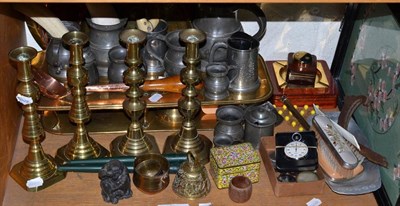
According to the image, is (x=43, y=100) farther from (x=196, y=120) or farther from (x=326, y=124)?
(x=326, y=124)

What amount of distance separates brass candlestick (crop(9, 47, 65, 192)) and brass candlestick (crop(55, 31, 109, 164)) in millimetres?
61

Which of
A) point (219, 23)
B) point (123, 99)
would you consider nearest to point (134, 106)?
point (123, 99)

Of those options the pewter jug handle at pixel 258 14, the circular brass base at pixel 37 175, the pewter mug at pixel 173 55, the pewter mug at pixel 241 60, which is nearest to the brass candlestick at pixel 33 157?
the circular brass base at pixel 37 175

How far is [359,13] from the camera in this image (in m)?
1.83

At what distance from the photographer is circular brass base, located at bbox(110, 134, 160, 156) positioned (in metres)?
1.63

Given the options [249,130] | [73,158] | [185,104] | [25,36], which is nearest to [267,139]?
[249,130]

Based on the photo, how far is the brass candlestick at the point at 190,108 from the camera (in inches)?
57.9

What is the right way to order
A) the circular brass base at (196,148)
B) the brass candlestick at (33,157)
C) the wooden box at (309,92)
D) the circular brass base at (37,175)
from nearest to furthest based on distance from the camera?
the brass candlestick at (33,157) → the circular brass base at (37,175) → the circular brass base at (196,148) → the wooden box at (309,92)

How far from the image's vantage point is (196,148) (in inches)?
64.8

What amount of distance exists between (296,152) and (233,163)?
16 cm

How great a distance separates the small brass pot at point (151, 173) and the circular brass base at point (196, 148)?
0.29 ft

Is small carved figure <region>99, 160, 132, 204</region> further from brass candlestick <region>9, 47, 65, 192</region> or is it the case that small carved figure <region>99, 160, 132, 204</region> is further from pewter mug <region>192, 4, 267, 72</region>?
pewter mug <region>192, 4, 267, 72</region>

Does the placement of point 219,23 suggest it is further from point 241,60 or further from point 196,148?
point 196,148

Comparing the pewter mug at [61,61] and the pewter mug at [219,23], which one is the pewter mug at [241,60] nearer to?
the pewter mug at [219,23]
